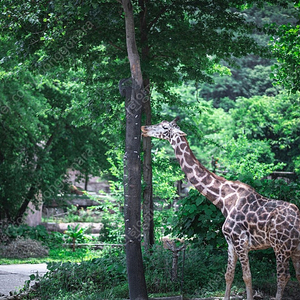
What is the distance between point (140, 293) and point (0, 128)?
41.4 ft

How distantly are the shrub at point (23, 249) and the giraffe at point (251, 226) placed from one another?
36.6 feet

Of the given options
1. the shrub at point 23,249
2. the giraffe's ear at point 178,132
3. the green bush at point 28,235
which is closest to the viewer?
the giraffe's ear at point 178,132

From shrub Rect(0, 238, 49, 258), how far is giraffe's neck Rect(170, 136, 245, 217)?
1093 centimetres

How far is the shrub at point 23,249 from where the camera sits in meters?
17.9

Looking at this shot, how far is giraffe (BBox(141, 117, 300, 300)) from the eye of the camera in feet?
26.9

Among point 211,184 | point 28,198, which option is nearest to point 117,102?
point 211,184

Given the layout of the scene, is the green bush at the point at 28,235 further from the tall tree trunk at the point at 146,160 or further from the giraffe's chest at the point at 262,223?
the giraffe's chest at the point at 262,223

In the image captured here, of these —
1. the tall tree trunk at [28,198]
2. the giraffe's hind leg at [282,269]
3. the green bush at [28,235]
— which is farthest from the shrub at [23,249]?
the giraffe's hind leg at [282,269]

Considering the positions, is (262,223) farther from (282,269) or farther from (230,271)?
(230,271)

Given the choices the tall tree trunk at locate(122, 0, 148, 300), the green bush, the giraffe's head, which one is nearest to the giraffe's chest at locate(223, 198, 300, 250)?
the tall tree trunk at locate(122, 0, 148, 300)

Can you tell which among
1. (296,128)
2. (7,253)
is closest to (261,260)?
(7,253)

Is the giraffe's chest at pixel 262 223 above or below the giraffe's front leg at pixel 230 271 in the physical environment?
above

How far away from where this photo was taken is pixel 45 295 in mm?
9469

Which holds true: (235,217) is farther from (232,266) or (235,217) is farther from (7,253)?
(7,253)
